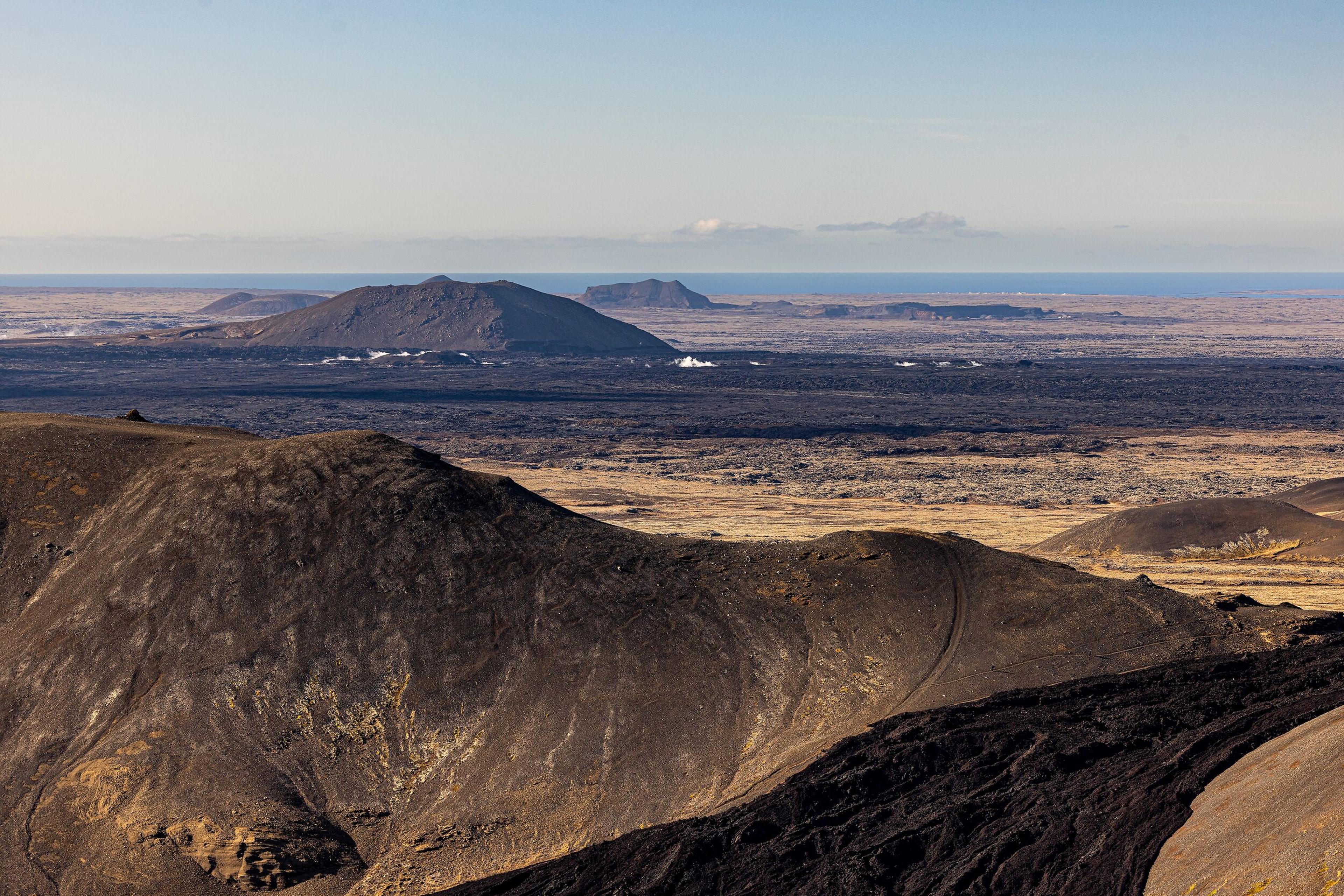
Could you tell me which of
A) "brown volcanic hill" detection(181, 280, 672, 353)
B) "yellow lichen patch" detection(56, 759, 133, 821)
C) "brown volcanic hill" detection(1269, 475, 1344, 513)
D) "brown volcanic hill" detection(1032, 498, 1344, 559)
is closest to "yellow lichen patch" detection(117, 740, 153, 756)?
"yellow lichen patch" detection(56, 759, 133, 821)

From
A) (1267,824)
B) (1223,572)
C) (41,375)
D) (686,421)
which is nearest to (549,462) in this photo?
(686,421)

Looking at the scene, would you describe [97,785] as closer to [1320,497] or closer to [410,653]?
[410,653]

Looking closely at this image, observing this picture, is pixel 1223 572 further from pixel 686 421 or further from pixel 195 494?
pixel 686 421

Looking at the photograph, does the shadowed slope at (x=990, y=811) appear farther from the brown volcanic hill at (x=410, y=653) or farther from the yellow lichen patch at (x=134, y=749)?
the yellow lichen patch at (x=134, y=749)

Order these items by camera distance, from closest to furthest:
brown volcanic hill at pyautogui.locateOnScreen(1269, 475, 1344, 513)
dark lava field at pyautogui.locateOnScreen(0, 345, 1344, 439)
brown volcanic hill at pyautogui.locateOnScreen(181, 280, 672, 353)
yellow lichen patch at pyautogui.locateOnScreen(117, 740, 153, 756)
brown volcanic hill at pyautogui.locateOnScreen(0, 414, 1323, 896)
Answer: brown volcanic hill at pyautogui.locateOnScreen(0, 414, 1323, 896)
yellow lichen patch at pyautogui.locateOnScreen(117, 740, 153, 756)
brown volcanic hill at pyautogui.locateOnScreen(1269, 475, 1344, 513)
dark lava field at pyautogui.locateOnScreen(0, 345, 1344, 439)
brown volcanic hill at pyautogui.locateOnScreen(181, 280, 672, 353)

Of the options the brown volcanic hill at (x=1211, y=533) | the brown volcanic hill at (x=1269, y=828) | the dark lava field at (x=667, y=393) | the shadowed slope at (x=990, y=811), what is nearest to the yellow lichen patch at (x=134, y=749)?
the shadowed slope at (x=990, y=811)

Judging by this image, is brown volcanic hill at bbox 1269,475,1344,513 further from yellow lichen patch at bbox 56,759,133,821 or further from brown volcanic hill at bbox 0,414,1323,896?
yellow lichen patch at bbox 56,759,133,821
